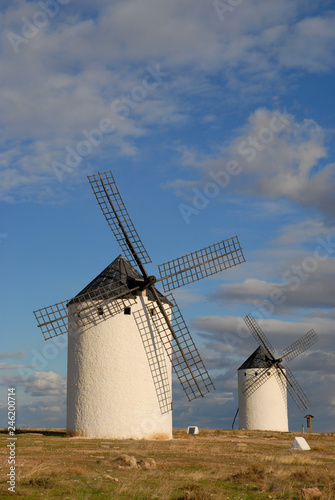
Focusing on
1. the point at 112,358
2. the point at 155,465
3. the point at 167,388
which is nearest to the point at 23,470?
the point at 155,465

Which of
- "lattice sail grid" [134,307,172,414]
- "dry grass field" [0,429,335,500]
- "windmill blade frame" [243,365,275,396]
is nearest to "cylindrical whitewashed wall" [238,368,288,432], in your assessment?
"windmill blade frame" [243,365,275,396]

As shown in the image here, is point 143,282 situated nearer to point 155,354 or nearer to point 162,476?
point 155,354

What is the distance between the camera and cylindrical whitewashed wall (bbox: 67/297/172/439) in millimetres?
24562

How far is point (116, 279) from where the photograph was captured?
2552 cm

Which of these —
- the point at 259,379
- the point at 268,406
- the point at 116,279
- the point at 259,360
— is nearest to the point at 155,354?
the point at 116,279

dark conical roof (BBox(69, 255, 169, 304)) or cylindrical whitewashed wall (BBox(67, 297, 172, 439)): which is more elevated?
dark conical roof (BBox(69, 255, 169, 304))

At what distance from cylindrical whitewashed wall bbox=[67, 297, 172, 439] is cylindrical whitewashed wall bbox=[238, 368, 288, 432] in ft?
67.9

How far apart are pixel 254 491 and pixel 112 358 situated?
13.6 metres

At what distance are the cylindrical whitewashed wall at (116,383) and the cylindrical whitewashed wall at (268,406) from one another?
67.9ft

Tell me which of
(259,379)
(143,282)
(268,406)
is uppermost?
(143,282)

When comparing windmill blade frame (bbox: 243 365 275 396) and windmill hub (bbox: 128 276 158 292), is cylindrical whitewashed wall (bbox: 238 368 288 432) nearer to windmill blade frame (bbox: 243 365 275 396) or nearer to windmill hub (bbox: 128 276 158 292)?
windmill blade frame (bbox: 243 365 275 396)

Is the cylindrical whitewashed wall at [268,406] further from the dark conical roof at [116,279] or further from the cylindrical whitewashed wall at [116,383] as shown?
the dark conical roof at [116,279]

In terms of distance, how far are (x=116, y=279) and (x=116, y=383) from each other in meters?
4.47

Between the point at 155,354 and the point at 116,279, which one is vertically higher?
the point at 116,279
